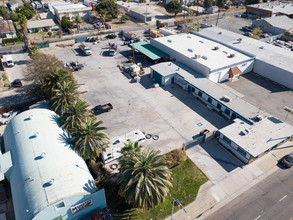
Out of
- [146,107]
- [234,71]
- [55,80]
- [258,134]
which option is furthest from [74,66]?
[258,134]

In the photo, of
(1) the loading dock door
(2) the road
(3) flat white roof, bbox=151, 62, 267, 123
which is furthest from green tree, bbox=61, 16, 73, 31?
(2) the road

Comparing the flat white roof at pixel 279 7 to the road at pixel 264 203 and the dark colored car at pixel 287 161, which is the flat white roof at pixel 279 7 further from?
the road at pixel 264 203

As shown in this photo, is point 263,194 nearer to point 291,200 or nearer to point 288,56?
point 291,200

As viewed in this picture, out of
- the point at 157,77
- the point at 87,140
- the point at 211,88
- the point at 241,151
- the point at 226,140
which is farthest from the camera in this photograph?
the point at 157,77

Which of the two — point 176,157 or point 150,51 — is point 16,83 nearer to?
point 150,51

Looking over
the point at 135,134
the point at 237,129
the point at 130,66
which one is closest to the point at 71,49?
the point at 130,66

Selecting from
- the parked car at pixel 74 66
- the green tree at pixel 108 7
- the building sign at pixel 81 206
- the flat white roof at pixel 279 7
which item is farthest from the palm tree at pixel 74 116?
the flat white roof at pixel 279 7
